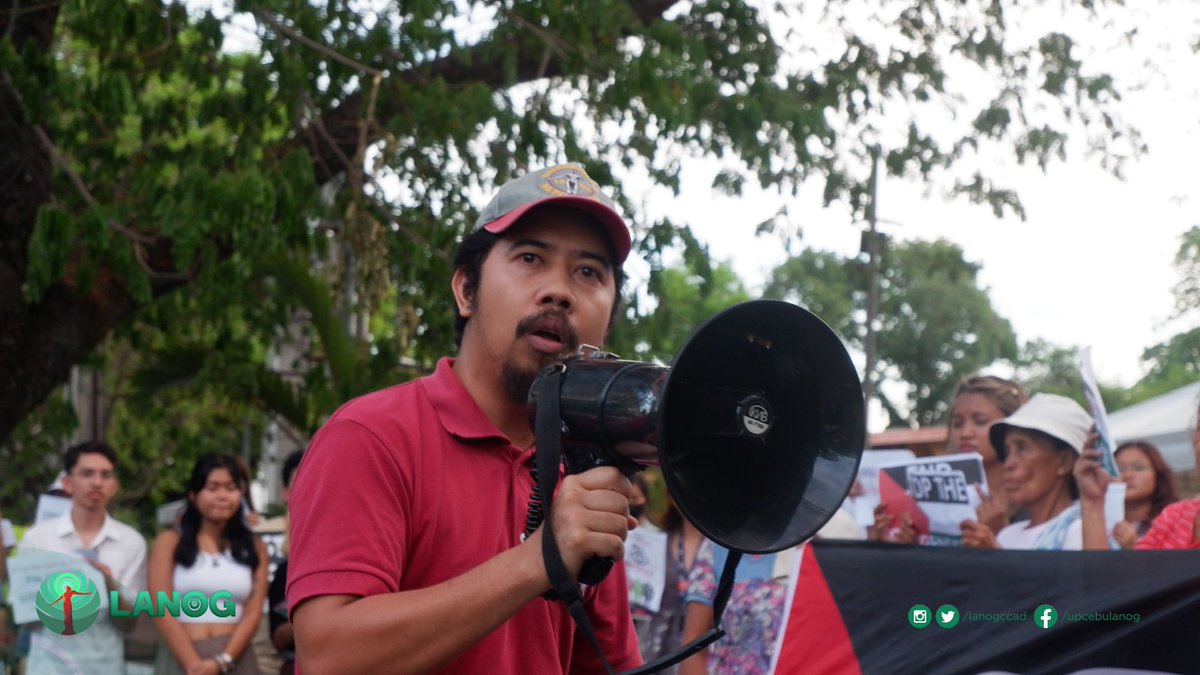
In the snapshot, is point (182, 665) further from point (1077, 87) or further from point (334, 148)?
point (1077, 87)

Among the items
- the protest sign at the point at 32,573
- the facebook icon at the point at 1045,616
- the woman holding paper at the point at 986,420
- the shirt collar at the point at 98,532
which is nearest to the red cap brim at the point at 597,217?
the facebook icon at the point at 1045,616

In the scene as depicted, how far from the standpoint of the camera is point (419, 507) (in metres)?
2.04

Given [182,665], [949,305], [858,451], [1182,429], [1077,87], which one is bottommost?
[182,665]

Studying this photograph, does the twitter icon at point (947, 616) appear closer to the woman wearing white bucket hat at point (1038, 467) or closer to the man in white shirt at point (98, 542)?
the woman wearing white bucket hat at point (1038, 467)

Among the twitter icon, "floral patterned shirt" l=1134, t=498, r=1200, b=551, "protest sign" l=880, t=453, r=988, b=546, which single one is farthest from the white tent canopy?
the twitter icon

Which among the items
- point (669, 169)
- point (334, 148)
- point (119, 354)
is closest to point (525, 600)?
point (334, 148)

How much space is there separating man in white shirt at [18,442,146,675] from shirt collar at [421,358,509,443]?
420 centimetres

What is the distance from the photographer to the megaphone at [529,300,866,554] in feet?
6.14

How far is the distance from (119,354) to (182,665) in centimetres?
1273

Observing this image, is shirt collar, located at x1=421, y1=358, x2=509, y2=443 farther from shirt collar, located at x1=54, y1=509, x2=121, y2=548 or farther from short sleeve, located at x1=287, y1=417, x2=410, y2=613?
shirt collar, located at x1=54, y1=509, x2=121, y2=548

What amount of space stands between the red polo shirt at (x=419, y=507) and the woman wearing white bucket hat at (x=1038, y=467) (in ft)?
10.7

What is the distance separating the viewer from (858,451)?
2.05m

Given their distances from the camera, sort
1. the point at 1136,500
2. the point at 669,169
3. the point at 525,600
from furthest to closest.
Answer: the point at 669,169 < the point at 1136,500 < the point at 525,600

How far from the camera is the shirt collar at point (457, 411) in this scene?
7.12 ft
